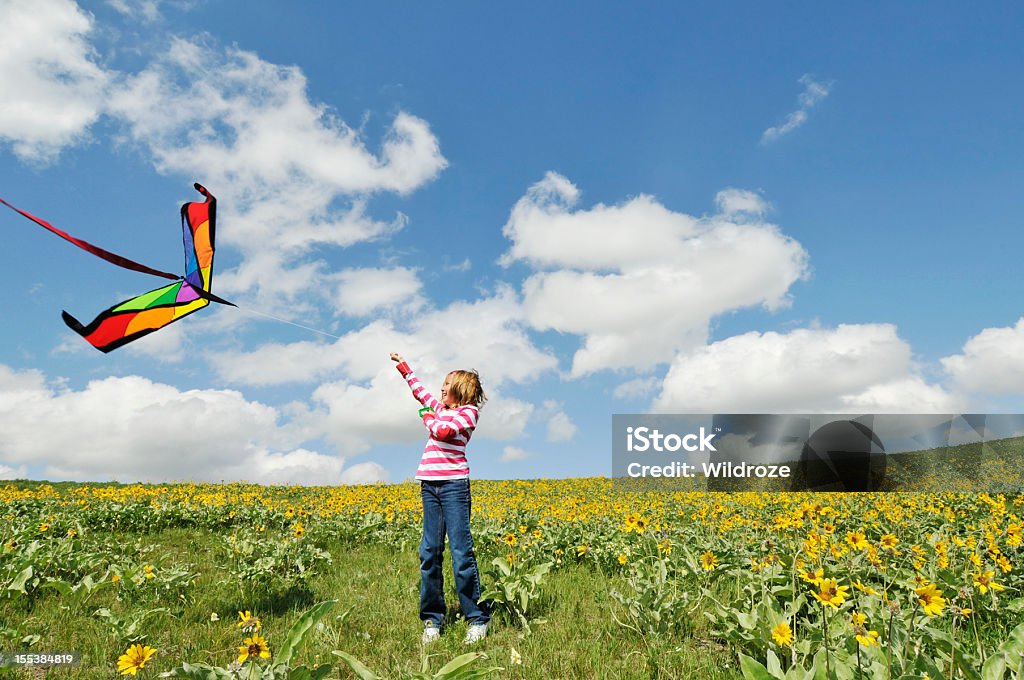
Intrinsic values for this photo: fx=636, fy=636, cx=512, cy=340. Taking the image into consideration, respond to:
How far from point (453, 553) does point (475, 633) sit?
0.66m

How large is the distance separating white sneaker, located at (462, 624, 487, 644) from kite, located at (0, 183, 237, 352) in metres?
3.22

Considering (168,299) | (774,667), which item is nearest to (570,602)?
(774,667)

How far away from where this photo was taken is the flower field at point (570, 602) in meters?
3.57

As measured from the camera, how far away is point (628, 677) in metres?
4.21

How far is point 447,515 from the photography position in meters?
5.54

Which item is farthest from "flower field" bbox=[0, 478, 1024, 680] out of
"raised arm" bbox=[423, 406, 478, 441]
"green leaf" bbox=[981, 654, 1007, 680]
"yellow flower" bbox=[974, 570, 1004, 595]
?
"raised arm" bbox=[423, 406, 478, 441]

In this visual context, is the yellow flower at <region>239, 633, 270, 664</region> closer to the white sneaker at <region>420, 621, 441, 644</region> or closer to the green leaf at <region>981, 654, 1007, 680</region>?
the white sneaker at <region>420, 621, 441, 644</region>

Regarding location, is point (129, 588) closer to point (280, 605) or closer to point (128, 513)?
point (280, 605)

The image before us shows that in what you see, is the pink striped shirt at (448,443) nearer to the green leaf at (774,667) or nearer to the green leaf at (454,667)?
the green leaf at (454,667)

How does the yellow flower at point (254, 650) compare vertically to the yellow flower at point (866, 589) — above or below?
above

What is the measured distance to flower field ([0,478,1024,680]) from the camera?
3572mm

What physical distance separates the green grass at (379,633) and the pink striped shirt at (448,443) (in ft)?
4.38

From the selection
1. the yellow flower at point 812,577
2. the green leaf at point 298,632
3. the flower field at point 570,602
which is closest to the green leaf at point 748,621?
the flower field at point 570,602

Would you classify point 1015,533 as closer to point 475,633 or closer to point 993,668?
point 993,668
